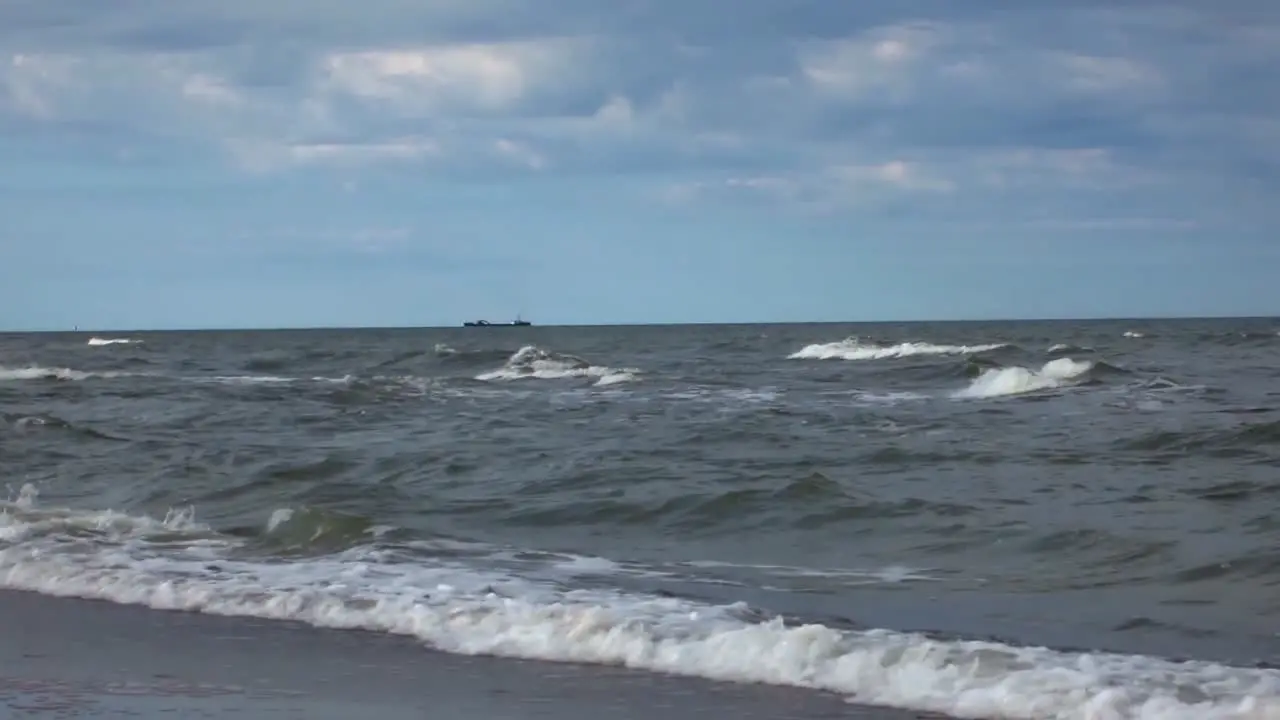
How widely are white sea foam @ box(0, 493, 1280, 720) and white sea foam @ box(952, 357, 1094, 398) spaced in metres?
18.5

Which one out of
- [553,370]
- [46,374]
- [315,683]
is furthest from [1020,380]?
[46,374]

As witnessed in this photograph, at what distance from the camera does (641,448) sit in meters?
17.4

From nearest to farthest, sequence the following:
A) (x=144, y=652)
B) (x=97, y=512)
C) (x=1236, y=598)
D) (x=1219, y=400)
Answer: (x=144, y=652)
(x=1236, y=598)
(x=97, y=512)
(x=1219, y=400)

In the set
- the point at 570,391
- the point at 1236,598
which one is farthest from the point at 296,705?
the point at 570,391

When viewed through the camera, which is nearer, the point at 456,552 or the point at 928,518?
the point at 456,552

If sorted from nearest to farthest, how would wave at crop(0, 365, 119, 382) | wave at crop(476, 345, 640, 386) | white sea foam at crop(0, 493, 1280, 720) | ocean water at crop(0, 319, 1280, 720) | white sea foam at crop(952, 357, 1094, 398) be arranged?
white sea foam at crop(0, 493, 1280, 720) < ocean water at crop(0, 319, 1280, 720) < white sea foam at crop(952, 357, 1094, 398) < wave at crop(476, 345, 640, 386) < wave at crop(0, 365, 119, 382)

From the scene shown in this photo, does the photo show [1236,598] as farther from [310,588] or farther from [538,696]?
[310,588]

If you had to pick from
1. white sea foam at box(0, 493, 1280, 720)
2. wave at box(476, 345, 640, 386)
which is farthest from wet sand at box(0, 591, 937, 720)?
wave at box(476, 345, 640, 386)

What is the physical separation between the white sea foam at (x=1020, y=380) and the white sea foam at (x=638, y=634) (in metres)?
18.5

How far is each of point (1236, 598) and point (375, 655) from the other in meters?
5.04

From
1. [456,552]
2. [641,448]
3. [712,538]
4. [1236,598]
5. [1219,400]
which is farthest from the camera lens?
[1219,400]

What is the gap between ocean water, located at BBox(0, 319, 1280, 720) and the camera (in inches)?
283

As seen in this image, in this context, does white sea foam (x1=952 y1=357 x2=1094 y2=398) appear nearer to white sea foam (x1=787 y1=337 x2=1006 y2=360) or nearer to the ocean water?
the ocean water

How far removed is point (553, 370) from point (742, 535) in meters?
27.6
